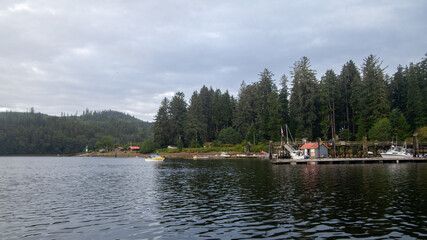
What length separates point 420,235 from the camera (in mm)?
15148

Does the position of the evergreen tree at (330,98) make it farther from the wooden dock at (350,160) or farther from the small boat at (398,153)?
the wooden dock at (350,160)

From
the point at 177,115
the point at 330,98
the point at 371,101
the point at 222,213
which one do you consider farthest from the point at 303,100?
the point at 222,213

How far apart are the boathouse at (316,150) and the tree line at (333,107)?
1979 centimetres

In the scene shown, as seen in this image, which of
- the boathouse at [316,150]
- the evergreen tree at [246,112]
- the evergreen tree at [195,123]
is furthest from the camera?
the evergreen tree at [195,123]

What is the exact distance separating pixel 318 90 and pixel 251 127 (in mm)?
29397

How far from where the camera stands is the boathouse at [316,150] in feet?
250

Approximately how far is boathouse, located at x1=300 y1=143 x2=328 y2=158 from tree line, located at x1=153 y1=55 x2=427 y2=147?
64.9 ft

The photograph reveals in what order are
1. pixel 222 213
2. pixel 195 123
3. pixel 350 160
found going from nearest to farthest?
pixel 222 213
pixel 350 160
pixel 195 123

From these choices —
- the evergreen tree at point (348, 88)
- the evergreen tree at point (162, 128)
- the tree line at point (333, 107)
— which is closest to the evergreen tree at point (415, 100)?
the tree line at point (333, 107)

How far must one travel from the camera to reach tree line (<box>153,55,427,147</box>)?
9456 cm

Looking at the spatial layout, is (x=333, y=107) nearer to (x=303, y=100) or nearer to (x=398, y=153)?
(x=303, y=100)

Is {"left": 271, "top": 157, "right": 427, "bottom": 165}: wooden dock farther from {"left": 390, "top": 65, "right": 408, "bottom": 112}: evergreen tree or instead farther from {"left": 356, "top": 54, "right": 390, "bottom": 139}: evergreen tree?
{"left": 390, "top": 65, "right": 408, "bottom": 112}: evergreen tree

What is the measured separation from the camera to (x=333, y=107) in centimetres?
10719

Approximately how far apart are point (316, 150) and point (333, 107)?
36.3 meters
